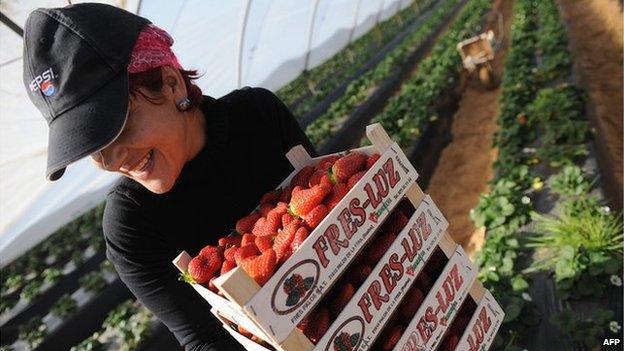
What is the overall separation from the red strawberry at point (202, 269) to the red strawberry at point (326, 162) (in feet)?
1.66

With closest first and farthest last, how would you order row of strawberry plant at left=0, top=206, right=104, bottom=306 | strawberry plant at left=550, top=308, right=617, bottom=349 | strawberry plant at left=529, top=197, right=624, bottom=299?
strawberry plant at left=550, top=308, right=617, bottom=349, strawberry plant at left=529, top=197, right=624, bottom=299, row of strawberry plant at left=0, top=206, right=104, bottom=306

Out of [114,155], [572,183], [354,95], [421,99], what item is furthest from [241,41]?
[114,155]

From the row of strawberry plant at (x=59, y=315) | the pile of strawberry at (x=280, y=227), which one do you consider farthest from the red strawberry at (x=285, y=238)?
the row of strawberry plant at (x=59, y=315)

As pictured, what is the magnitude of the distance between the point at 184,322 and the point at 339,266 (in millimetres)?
650

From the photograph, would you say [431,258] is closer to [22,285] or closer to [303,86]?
[22,285]

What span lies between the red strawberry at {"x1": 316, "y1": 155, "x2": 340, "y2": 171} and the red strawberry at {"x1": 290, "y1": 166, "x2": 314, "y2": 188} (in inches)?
1.5

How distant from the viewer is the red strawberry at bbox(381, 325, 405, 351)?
1.46 metres

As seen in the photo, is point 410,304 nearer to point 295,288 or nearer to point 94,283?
point 295,288

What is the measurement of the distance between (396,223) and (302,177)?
0.38 meters

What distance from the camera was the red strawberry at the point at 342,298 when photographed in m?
1.36

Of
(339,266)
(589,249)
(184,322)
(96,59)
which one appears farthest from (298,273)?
(589,249)

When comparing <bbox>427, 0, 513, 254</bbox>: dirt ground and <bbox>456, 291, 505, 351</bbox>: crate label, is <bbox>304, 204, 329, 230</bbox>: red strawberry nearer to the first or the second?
<bbox>456, 291, 505, 351</bbox>: crate label

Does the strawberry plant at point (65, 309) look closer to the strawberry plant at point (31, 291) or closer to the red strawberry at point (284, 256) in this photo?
the strawberry plant at point (31, 291)

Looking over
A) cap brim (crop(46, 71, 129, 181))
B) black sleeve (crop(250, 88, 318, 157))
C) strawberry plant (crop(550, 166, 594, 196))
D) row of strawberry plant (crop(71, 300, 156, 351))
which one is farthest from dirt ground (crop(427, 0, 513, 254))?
row of strawberry plant (crop(71, 300, 156, 351))
